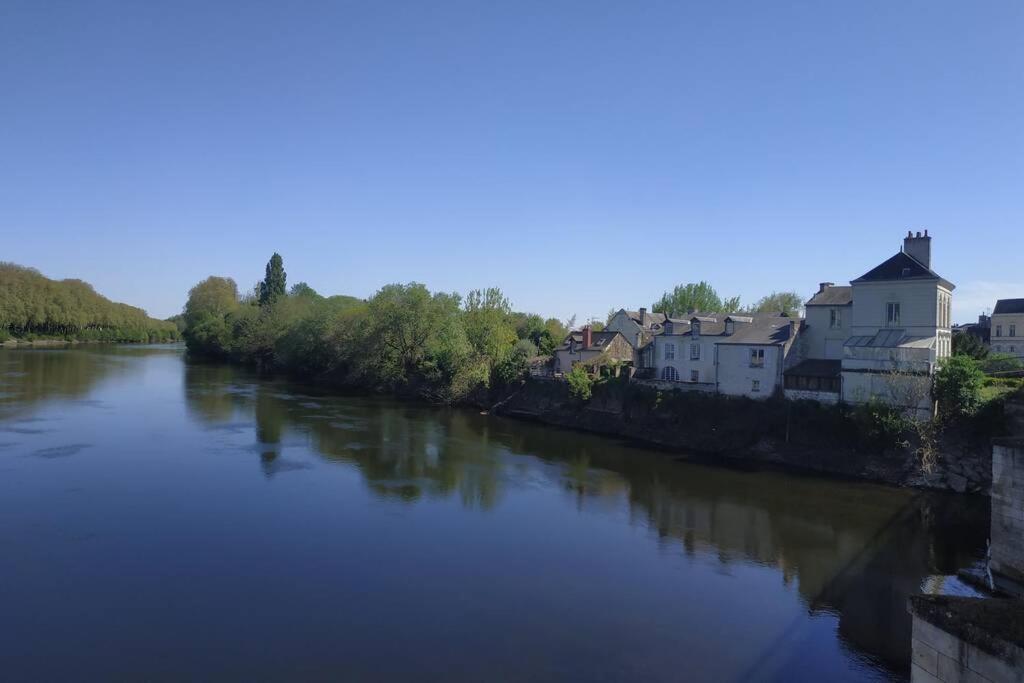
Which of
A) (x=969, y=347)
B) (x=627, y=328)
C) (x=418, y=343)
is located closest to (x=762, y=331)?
Result: (x=969, y=347)

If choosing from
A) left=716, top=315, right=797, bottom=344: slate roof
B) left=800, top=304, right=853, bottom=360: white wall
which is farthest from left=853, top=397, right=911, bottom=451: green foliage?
left=716, top=315, right=797, bottom=344: slate roof

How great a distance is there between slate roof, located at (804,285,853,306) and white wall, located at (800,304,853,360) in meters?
0.20

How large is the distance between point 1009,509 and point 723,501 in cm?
1226

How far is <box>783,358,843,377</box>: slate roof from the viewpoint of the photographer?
2923cm

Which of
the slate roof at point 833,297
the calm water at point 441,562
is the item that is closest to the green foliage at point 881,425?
the calm water at point 441,562

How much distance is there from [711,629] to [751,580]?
345 centimetres

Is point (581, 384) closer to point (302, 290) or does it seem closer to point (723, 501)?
point (723, 501)

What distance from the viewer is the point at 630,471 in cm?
2792

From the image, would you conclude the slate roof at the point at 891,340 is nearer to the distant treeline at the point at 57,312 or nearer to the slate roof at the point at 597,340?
the slate roof at the point at 597,340

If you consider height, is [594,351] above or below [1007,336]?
below

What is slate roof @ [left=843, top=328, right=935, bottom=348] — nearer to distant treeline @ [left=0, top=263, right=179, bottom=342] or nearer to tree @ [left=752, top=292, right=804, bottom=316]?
tree @ [left=752, top=292, right=804, bottom=316]

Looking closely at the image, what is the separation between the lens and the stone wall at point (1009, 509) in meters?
11.1

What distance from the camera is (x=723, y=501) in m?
23.2

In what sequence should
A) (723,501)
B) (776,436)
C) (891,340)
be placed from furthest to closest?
(776,436)
(891,340)
(723,501)
